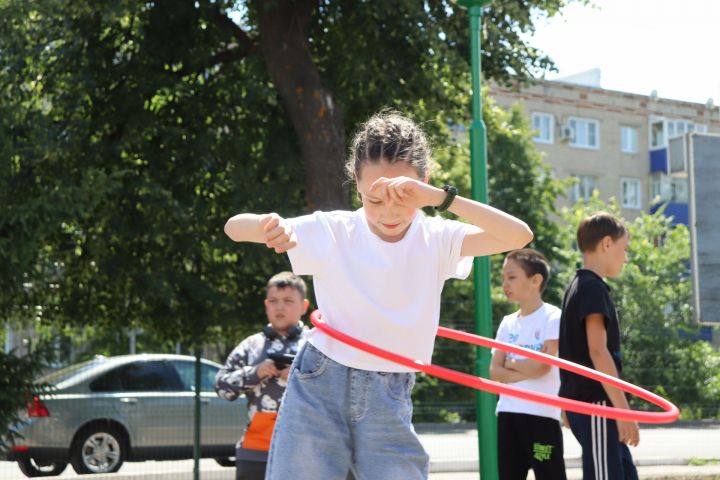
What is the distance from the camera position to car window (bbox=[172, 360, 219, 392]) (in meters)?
13.8

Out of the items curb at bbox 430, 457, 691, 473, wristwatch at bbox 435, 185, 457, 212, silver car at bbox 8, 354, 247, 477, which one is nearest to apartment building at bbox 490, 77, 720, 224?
curb at bbox 430, 457, 691, 473

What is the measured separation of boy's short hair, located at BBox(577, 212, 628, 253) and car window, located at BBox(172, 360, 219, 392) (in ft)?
26.7

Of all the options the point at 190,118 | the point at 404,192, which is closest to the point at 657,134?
the point at 190,118

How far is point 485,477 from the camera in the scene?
9.43 metres

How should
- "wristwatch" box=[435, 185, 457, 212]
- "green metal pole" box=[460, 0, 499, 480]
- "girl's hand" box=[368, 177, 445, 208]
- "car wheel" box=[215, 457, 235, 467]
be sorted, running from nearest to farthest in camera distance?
"girl's hand" box=[368, 177, 445, 208], "wristwatch" box=[435, 185, 457, 212], "green metal pole" box=[460, 0, 499, 480], "car wheel" box=[215, 457, 235, 467]

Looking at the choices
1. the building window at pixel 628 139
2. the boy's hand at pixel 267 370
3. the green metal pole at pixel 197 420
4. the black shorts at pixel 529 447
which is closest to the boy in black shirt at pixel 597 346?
the black shorts at pixel 529 447

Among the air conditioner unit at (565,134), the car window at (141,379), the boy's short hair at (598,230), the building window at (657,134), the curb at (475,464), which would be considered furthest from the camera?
the building window at (657,134)

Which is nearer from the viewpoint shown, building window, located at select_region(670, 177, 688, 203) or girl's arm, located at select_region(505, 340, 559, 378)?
girl's arm, located at select_region(505, 340, 559, 378)

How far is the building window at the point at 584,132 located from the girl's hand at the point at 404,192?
5034cm

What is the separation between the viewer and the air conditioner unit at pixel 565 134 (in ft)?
169

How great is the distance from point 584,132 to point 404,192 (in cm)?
5143

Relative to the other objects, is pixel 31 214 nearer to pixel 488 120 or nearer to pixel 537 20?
pixel 537 20

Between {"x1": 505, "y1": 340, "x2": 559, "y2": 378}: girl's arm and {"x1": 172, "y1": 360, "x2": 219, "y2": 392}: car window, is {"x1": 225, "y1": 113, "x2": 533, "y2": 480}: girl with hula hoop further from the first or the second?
{"x1": 172, "y1": 360, "x2": 219, "y2": 392}: car window

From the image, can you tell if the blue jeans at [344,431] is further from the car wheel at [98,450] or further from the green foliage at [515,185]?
the green foliage at [515,185]
